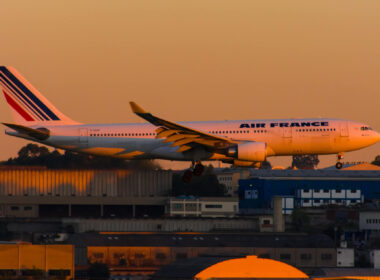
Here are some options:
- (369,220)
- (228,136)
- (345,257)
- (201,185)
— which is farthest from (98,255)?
(369,220)

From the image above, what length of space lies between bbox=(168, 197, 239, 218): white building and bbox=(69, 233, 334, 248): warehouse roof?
2803cm

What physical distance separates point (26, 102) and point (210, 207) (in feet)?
184

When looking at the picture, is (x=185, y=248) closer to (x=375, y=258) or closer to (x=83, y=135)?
(x=375, y=258)

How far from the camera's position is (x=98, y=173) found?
110 metres

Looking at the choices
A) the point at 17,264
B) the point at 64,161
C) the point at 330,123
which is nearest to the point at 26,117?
the point at 17,264

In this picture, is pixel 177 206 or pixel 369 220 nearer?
pixel 177 206

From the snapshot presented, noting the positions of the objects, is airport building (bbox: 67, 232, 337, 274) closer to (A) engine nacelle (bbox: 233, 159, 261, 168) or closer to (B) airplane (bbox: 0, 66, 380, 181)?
(B) airplane (bbox: 0, 66, 380, 181)

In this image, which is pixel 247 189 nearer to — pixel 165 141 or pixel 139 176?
pixel 139 176

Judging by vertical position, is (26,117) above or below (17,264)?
above

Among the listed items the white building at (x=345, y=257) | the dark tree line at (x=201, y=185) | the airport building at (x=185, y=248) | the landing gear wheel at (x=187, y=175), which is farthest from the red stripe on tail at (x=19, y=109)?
the dark tree line at (x=201, y=185)

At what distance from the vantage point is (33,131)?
82.9m

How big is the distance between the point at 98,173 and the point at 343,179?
78.7m

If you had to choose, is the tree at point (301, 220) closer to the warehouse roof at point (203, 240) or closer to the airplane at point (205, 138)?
the warehouse roof at point (203, 240)

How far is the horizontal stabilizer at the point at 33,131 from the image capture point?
8133 centimetres
